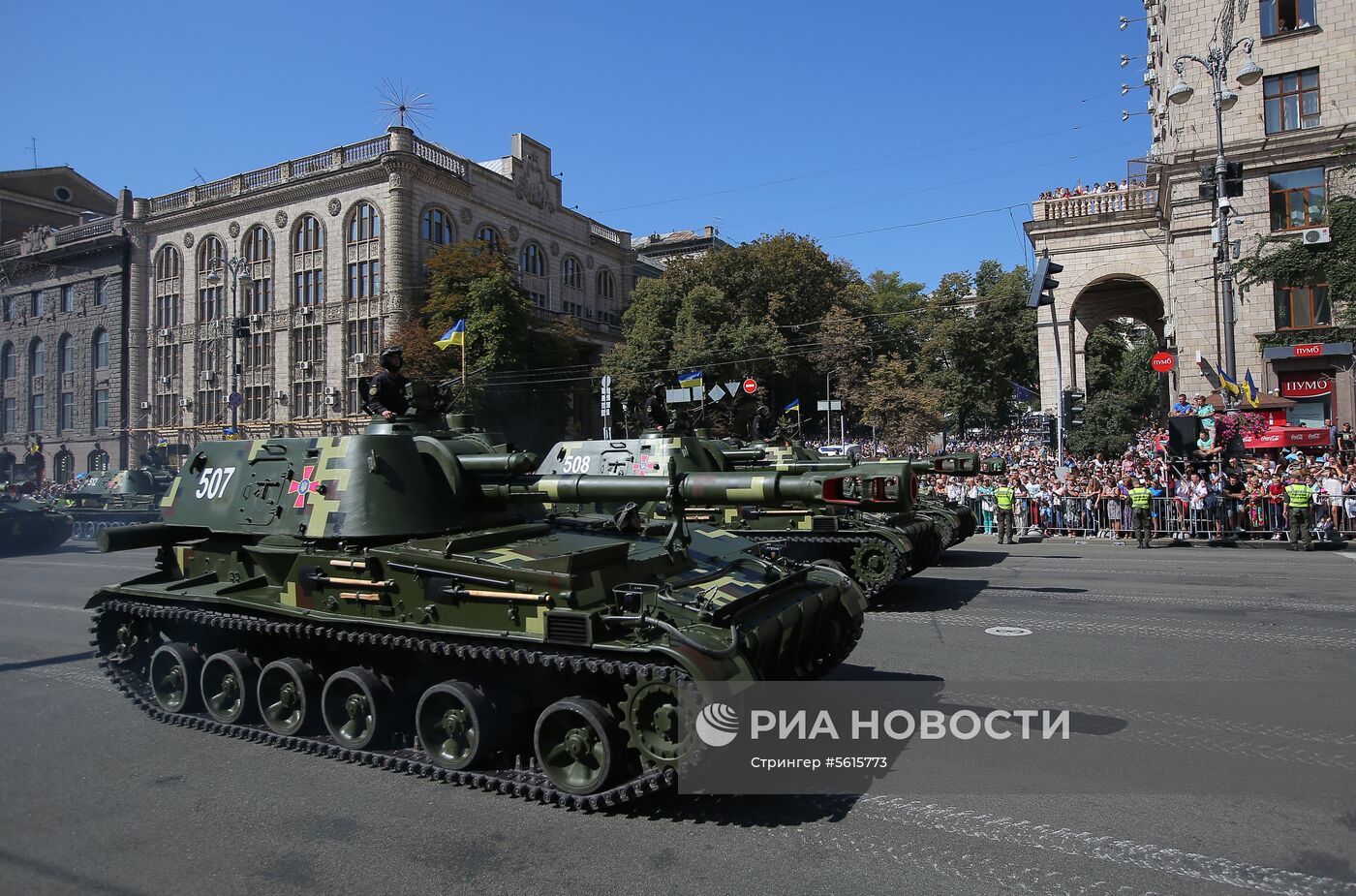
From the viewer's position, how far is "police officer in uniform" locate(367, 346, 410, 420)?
320 inches

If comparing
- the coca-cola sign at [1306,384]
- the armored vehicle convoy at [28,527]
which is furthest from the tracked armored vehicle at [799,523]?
the coca-cola sign at [1306,384]

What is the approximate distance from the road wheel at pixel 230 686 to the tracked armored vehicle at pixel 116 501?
21536 millimetres

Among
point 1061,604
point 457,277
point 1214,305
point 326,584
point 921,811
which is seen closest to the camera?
point 921,811

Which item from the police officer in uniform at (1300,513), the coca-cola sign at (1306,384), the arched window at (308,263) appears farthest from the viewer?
the arched window at (308,263)

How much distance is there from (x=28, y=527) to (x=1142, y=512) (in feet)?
81.6

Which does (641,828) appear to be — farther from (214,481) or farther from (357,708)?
(214,481)

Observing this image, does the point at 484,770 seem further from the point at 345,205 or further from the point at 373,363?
the point at 345,205

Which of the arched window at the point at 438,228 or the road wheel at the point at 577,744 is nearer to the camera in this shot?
the road wheel at the point at 577,744

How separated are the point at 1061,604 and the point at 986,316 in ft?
102

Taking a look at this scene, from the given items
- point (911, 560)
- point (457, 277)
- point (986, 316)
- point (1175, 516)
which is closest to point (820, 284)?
point (986, 316)

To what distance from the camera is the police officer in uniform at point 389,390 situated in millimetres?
→ 8133

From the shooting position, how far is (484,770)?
20.0 ft

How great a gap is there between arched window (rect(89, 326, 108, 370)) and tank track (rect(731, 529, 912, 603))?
152ft

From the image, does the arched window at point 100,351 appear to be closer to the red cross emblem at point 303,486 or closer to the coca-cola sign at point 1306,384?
the red cross emblem at point 303,486
